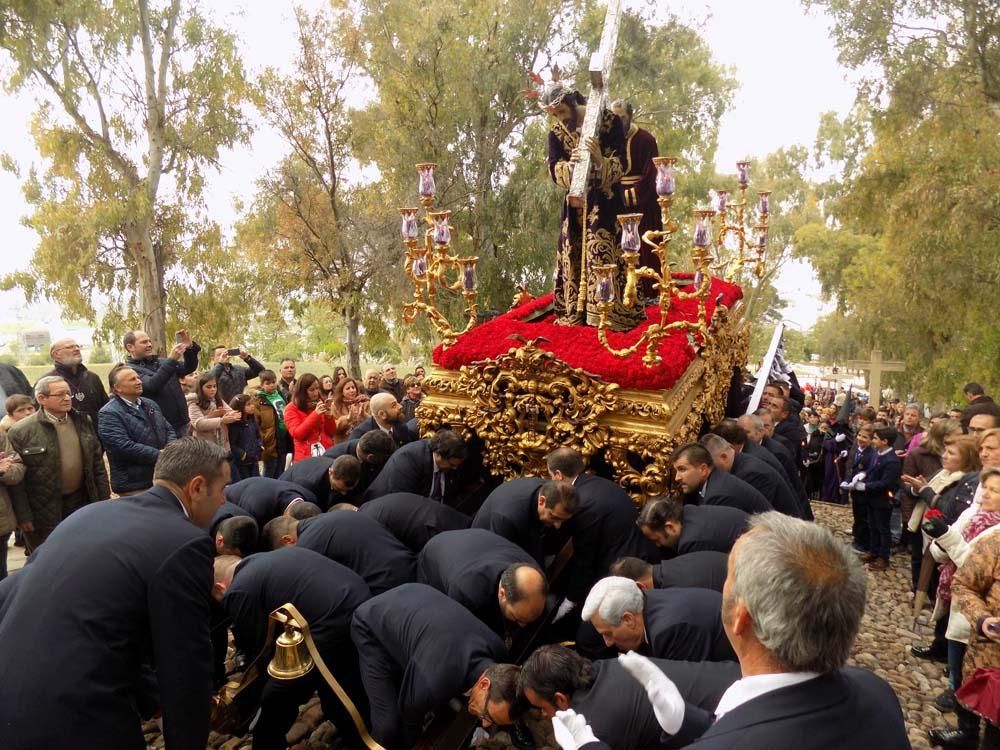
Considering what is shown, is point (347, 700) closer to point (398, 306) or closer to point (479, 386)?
point (479, 386)

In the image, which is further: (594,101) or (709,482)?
(594,101)

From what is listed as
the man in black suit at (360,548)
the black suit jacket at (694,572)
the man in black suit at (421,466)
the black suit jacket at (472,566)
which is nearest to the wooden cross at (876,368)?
the man in black suit at (421,466)

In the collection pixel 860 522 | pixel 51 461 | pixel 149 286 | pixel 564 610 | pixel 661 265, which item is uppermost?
pixel 149 286

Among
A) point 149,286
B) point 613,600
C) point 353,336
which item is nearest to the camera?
point 613,600

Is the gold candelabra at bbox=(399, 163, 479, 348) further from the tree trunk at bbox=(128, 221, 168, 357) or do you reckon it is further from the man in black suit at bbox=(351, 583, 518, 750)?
the tree trunk at bbox=(128, 221, 168, 357)

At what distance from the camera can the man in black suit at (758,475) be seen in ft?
15.2

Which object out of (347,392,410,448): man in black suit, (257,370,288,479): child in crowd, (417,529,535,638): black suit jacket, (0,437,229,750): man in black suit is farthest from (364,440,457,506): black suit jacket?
(257,370,288,479): child in crowd

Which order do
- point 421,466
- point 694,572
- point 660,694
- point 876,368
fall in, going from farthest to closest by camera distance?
point 876,368 → point 421,466 → point 694,572 → point 660,694

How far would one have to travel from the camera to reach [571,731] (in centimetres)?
202

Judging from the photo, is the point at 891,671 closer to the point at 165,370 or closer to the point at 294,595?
the point at 294,595

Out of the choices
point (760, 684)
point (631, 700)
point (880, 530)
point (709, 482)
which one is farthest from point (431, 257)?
point (880, 530)

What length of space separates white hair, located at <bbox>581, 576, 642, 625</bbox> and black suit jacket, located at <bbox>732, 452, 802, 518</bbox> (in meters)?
2.19

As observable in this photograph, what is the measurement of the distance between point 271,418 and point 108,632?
203 inches

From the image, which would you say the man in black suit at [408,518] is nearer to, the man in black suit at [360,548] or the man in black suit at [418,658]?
the man in black suit at [360,548]
